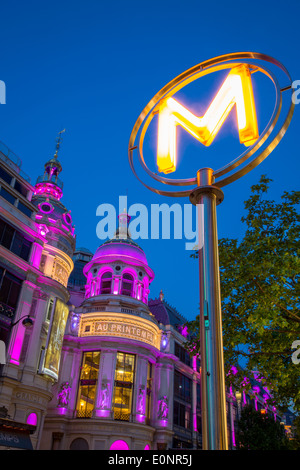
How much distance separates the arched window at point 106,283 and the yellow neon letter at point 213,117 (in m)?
42.7

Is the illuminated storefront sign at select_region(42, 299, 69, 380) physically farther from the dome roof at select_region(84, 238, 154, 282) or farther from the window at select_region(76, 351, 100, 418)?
the dome roof at select_region(84, 238, 154, 282)

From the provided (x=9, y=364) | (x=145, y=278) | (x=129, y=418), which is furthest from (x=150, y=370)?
(x=9, y=364)

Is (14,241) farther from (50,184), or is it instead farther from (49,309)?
(50,184)

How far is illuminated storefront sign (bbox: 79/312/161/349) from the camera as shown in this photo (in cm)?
4266

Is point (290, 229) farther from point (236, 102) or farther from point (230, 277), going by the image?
point (236, 102)

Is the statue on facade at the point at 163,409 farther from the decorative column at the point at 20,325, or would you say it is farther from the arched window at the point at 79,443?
the decorative column at the point at 20,325

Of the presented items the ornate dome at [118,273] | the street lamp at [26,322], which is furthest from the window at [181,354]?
the street lamp at [26,322]

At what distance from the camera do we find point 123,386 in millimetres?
40875

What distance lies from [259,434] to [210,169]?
46.3m

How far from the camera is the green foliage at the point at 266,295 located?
15586mm

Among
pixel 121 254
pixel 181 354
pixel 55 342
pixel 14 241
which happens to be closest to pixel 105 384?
pixel 55 342

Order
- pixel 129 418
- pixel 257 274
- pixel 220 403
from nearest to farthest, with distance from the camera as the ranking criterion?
pixel 220 403 < pixel 257 274 < pixel 129 418
